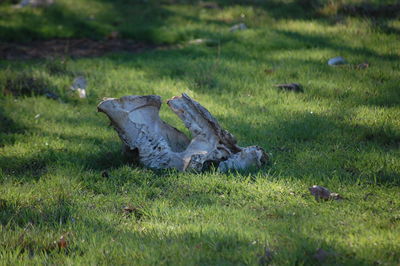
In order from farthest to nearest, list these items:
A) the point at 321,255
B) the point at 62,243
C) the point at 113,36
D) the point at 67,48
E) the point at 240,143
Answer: the point at 113,36 → the point at 67,48 → the point at 240,143 → the point at 62,243 → the point at 321,255

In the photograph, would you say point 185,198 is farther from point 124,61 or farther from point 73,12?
point 73,12

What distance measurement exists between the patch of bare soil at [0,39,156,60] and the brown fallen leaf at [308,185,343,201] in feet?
22.3

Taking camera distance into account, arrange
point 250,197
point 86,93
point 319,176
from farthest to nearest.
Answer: point 86,93, point 319,176, point 250,197

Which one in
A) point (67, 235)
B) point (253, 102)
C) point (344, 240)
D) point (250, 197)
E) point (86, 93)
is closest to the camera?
point (344, 240)

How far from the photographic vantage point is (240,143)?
5.66 metres

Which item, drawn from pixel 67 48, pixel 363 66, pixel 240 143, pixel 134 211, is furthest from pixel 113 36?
pixel 134 211

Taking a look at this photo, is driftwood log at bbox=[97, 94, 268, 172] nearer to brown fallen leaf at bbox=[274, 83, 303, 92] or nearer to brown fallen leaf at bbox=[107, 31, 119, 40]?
brown fallen leaf at bbox=[274, 83, 303, 92]

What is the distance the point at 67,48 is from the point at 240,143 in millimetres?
6011

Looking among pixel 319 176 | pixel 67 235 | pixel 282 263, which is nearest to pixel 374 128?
pixel 319 176

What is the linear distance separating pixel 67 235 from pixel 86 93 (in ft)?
14.1

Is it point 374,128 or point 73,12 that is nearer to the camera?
point 374,128

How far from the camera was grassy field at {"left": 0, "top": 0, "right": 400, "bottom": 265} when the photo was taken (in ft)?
11.5

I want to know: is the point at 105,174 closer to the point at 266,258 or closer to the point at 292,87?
the point at 266,258

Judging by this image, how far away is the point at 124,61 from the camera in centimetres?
943
